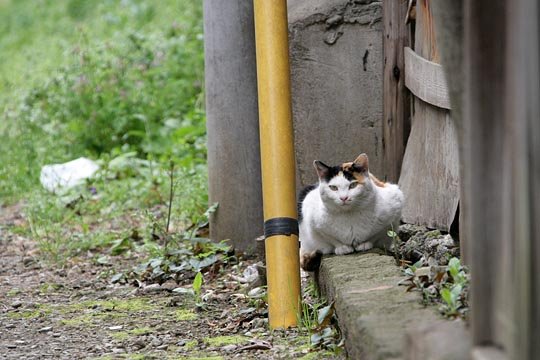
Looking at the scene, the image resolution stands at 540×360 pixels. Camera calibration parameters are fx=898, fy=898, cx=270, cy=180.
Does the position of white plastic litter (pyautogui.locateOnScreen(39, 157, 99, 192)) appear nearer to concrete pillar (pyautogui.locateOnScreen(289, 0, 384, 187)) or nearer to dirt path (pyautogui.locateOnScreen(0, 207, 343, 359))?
dirt path (pyautogui.locateOnScreen(0, 207, 343, 359))

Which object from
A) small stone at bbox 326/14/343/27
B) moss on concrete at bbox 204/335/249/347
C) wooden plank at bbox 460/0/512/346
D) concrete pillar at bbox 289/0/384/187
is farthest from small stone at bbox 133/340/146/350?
small stone at bbox 326/14/343/27

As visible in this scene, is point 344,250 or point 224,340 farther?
point 344,250

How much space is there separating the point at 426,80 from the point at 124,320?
188cm

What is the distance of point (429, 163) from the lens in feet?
14.9

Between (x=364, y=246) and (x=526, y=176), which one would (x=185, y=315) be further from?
(x=526, y=176)

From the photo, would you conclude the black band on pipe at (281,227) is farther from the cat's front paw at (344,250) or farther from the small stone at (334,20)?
the small stone at (334,20)

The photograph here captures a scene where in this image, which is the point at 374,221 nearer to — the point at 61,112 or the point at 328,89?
the point at 328,89

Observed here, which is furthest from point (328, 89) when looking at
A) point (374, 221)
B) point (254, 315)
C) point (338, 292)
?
point (338, 292)

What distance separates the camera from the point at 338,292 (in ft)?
10.8

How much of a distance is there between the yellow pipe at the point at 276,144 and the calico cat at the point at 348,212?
0.80 feet

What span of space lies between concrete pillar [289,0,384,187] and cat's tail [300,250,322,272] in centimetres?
87

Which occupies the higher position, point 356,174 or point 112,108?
point 112,108

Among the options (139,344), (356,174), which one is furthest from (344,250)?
(139,344)

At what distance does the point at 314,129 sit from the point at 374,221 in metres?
1.01
